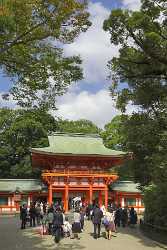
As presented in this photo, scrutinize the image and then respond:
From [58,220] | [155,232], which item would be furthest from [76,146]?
[58,220]

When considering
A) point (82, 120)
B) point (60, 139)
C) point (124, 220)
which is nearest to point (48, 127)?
point (82, 120)

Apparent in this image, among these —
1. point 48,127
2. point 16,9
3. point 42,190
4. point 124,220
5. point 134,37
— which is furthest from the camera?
point 48,127

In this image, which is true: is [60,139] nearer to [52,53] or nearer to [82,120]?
[82,120]

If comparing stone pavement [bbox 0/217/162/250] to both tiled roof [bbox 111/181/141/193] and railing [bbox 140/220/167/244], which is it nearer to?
railing [bbox 140/220/167/244]

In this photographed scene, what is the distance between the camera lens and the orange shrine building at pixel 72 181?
4878 centimetres

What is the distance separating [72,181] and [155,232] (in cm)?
2679

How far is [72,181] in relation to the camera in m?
49.4

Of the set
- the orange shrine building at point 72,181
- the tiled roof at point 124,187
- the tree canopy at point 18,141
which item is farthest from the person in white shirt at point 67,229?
the tree canopy at point 18,141

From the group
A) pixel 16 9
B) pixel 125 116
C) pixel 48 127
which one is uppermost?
pixel 48 127

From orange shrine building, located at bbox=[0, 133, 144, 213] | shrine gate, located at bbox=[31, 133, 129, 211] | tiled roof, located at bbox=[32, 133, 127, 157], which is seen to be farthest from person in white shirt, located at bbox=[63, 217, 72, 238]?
tiled roof, located at bbox=[32, 133, 127, 157]

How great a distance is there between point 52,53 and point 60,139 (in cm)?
3842

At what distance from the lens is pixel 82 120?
82750mm

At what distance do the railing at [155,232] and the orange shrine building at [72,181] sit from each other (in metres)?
22.1

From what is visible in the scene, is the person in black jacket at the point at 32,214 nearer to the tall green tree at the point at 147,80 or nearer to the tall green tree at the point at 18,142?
the tall green tree at the point at 147,80
